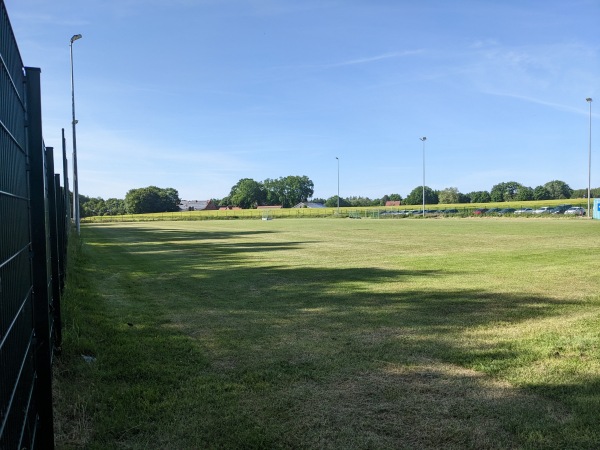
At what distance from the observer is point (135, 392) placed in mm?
4887

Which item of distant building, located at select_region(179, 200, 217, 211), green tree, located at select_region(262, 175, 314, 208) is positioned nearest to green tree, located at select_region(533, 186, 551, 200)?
green tree, located at select_region(262, 175, 314, 208)

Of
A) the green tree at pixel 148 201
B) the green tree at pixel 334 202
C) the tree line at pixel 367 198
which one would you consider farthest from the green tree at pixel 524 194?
the green tree at pixel 148 201

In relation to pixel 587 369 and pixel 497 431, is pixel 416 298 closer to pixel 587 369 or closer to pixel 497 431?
pixel 587 369

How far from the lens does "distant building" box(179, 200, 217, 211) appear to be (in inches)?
6955

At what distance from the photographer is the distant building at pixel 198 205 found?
580ft

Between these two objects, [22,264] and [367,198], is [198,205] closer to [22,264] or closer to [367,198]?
[367,198]

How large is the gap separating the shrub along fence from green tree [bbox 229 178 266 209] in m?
179

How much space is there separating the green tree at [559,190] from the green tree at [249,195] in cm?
9352

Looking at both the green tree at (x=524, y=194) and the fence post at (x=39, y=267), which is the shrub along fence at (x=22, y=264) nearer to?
the fence post at (x=39, y=267)

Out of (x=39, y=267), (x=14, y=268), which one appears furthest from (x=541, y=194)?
(x=14, y=268)

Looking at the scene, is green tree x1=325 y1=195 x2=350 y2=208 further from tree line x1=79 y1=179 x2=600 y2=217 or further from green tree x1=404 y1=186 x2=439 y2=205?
green tree x1=404 y1=186 x2=439 y2=205

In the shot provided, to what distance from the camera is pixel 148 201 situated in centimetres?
14850

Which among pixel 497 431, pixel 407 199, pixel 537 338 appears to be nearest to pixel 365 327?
pixel 537 338

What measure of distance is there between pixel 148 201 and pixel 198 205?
3557 centimetres
